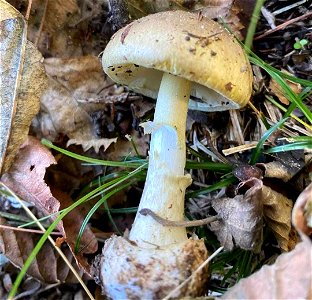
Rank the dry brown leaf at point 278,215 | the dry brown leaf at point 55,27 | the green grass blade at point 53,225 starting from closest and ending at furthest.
→ the green grass blade at point 53,225 → the dry brown leaf at point 278,215 → the dry brown leaf at point 55,27

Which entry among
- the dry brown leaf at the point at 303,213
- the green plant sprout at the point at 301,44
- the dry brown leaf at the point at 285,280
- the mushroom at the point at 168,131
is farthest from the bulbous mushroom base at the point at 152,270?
the green plant sprout at the point at 301,44

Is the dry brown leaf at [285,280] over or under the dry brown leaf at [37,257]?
over

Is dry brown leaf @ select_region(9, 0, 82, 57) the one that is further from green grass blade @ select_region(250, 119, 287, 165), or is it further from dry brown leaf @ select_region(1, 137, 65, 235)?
green grass blade @ select_region(250, 119, 287, 165)

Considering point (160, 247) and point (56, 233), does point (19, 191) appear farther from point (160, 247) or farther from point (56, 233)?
point (160, 247)

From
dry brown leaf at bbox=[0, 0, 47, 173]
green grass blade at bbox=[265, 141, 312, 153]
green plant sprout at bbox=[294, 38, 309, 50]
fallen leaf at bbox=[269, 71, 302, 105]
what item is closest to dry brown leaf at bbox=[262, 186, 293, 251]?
green grass blade at bbox=[265, 141, 312, 153]

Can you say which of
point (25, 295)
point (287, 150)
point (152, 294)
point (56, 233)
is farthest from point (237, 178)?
point (25, 295)

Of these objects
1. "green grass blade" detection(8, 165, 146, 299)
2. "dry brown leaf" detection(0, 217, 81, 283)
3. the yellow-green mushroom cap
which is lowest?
"dry brown leaf" detection(0, 217, 81, 283)

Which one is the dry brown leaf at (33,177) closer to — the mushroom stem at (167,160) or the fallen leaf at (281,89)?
the mushroom stem at (167,160)
